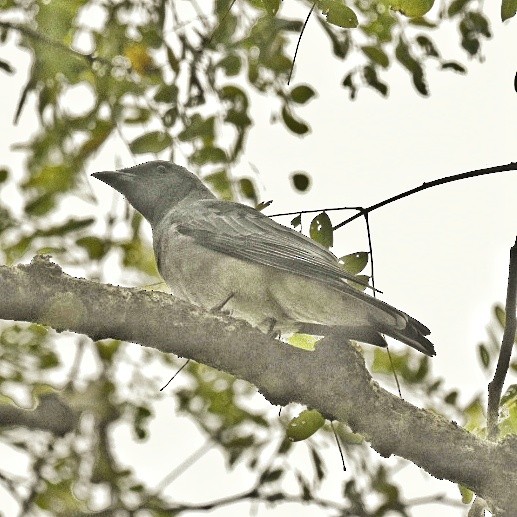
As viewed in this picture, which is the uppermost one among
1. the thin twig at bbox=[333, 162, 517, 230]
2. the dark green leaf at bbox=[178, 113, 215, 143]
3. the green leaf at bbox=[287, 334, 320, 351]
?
the dark green leaf at bbox=[178, 113, 215, 143]

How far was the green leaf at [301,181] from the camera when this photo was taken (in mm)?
3699

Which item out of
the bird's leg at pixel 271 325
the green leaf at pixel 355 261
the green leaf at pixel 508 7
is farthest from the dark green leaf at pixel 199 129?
the green leaf at pixel 508 7

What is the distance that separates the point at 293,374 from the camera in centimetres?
265

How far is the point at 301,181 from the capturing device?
371 cm

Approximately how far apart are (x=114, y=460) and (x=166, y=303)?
212 cm

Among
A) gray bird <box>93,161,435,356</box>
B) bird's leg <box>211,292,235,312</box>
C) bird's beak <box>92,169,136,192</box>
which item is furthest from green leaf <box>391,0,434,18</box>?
bird's beak <box>92,169,136,192</box>

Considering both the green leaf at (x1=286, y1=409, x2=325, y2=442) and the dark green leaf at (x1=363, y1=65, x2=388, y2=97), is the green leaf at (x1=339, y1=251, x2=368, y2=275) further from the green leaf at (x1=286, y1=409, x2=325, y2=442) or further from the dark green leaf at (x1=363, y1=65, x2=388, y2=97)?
the dark green leaf at (x1=363, y1=65, x2=388, y2=97)

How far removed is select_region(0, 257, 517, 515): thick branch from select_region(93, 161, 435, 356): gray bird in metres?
0.51

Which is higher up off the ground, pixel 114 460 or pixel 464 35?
pixel 464 35

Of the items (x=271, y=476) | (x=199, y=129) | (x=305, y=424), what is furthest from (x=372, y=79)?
(x=271, y=476)

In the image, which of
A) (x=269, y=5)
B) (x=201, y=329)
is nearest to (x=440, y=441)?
(x=201, y=329)

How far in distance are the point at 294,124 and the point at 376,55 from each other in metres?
0.44

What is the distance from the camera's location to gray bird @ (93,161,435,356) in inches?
135

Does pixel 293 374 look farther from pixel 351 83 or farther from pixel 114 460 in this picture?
pixel 114 460
